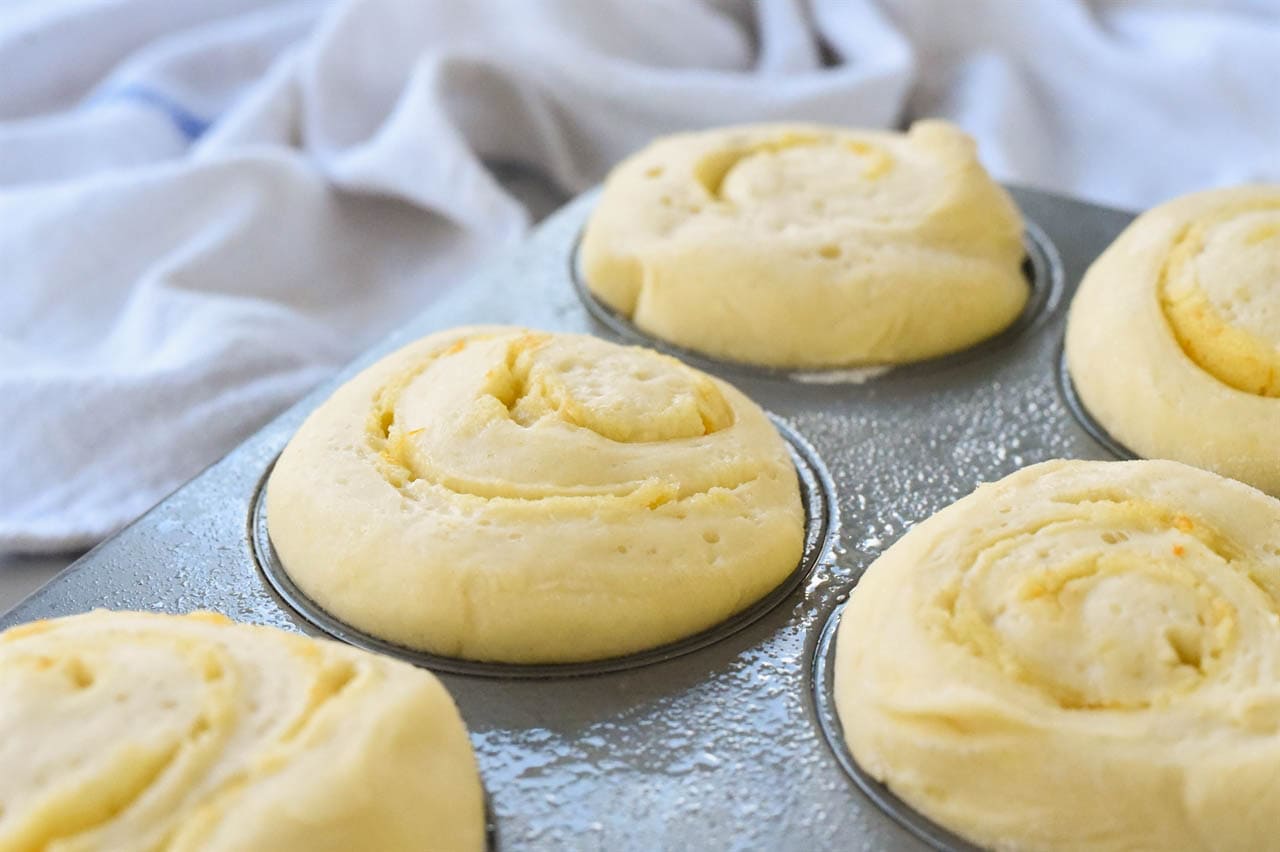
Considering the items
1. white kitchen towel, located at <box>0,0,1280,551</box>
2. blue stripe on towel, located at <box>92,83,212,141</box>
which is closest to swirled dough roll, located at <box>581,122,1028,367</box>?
white kitchen towel, located at <box>0,0,1280,551</box>

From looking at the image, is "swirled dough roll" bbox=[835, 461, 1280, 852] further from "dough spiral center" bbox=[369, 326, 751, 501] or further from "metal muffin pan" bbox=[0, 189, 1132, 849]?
"dough spiral center" bbox=[369, 326, 751, 501]

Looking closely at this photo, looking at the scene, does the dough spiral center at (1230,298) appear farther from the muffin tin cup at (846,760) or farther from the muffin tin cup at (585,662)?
the muffin tin cup at (846,760)

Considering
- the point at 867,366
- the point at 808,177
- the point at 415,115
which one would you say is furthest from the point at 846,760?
the point at 415,115

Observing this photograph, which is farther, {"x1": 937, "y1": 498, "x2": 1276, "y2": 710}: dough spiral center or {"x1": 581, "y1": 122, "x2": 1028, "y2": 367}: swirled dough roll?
{"x1": 581, "y1": 122, "x2": 1028, "y2": 367}: swirled dough roll

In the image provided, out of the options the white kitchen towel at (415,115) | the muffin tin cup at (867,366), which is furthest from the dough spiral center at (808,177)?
the white kitchen towel at (415,115)

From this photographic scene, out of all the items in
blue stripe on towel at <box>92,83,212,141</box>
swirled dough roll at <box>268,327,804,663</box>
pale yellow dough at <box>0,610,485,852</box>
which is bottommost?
blue stripe on towel at <box>92,83,212,141</box>

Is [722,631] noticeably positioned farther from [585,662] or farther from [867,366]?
[867,366]

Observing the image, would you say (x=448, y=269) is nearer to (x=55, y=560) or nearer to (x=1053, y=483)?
(x=55, y=560)

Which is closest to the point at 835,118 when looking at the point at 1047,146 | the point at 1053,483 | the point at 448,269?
the point at 1047,146
